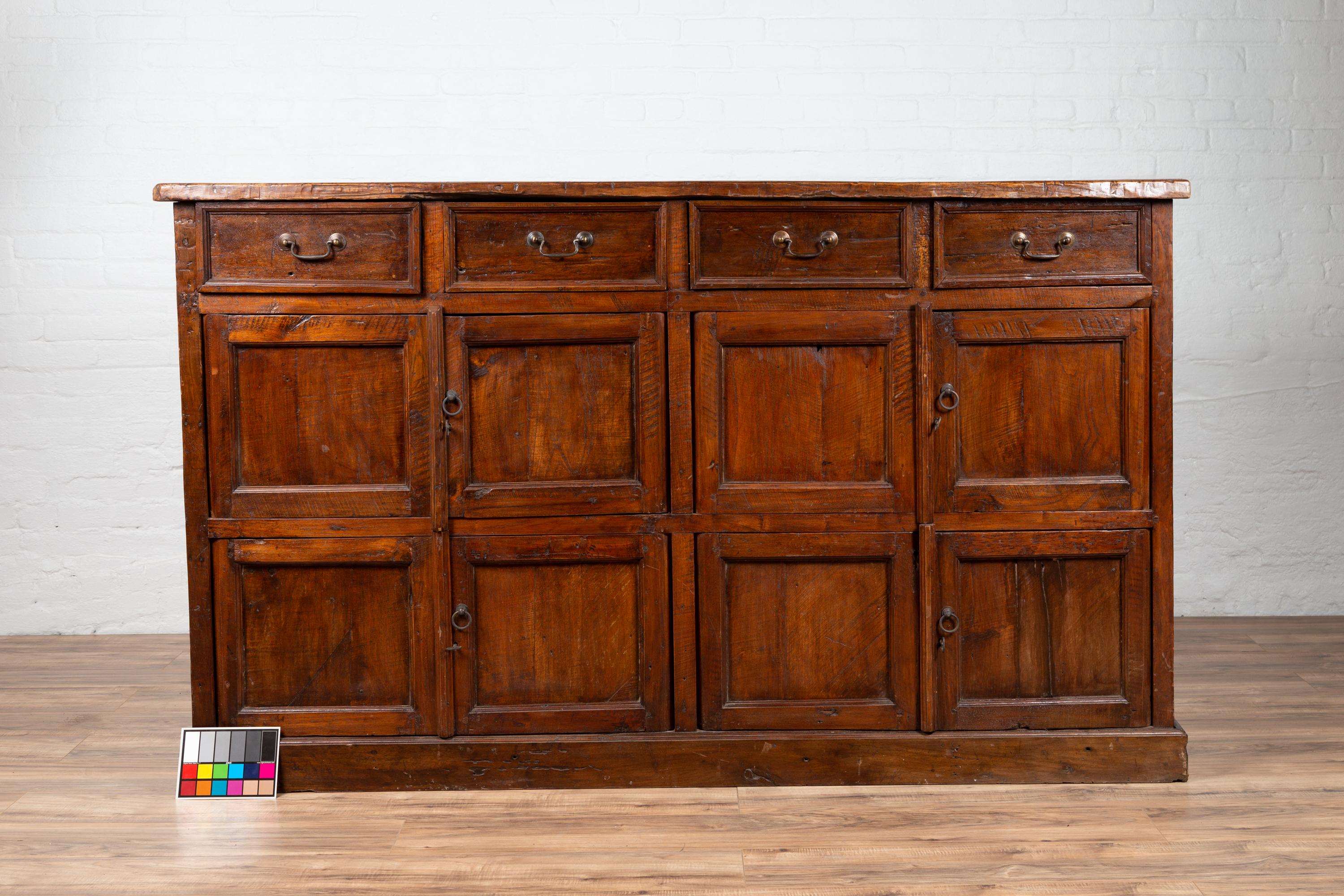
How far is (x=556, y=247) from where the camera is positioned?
6.88 feet

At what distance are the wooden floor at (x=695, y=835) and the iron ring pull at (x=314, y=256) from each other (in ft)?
3.66

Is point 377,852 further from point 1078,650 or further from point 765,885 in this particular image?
point 1078,650

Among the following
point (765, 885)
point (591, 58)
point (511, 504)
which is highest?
point (591, 58)

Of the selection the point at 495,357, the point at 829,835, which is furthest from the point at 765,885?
the point at 495,357

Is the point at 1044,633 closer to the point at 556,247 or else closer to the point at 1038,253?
the point at 1038,253

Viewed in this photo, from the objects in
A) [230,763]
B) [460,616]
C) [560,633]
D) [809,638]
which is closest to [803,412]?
[809,638]

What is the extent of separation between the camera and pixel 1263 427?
348 cm

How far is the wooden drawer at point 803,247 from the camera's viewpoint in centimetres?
210

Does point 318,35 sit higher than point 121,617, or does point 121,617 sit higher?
point 318,35

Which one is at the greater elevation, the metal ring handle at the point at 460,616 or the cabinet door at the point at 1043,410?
the cabinet door at the point at 1043,410

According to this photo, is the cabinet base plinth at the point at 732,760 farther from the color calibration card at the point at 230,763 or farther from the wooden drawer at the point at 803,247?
the wooden drawer at the point at 803,247

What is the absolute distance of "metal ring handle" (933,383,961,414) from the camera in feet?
A: 6.93

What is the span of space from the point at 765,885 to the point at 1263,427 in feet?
8.75

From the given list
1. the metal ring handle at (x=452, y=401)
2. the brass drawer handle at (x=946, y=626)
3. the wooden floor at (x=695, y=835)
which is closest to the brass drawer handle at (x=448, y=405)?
the metal ring handle at (x=452, y=401)
